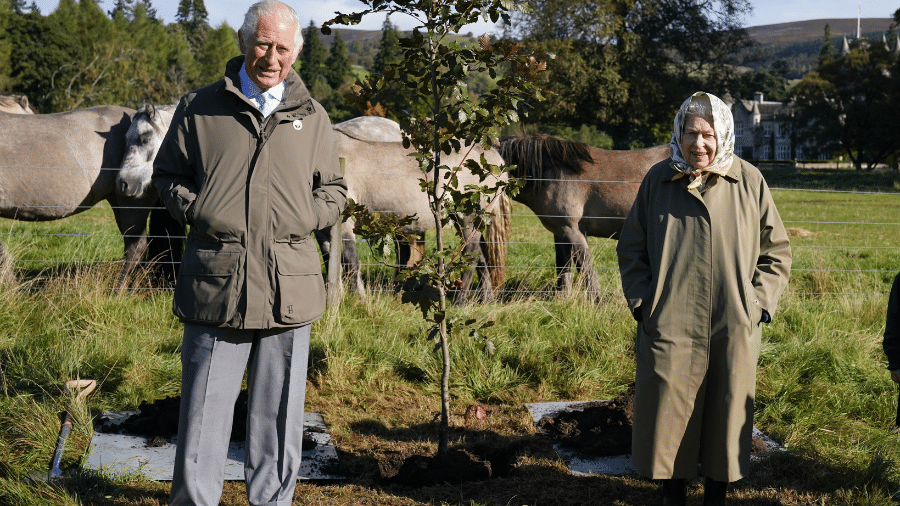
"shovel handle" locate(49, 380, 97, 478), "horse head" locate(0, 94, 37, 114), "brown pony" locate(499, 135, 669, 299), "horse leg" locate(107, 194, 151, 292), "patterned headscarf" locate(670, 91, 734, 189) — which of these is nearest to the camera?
"patterned headscarf" locate(670, 91, 734, 189)

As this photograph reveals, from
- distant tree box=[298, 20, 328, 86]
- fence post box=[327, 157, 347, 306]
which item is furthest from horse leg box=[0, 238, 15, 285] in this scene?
distant tree box=[298, 20, 328, 86]

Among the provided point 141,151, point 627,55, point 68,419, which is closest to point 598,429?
point 68,419

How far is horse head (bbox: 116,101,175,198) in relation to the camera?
6.66 meters

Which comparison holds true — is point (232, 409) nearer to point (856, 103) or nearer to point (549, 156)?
point (549, 156)

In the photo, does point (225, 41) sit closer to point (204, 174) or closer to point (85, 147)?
point (85, 147)

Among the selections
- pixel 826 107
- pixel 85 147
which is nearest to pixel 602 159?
pixel 85 147

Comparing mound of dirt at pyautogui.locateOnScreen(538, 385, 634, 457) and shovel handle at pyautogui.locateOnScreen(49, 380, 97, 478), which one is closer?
shovel handle at pyautogui.locateOnScreen(49, 380, 97, 478)

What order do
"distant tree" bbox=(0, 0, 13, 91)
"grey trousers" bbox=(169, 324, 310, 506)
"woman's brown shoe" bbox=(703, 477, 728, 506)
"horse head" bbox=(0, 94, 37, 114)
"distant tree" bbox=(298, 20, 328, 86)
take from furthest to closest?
"distant tree" bbox=(298, 20, 328, 86) < "distant tree" bbox=(0, 0, 13, 91) < "horse head" bbox=(0, 94, 37, 114) < "woman's brown shoe" bbox=(703, 477, 728, 506) < "grey trousers" bbox=(169, 324, 310, 506)

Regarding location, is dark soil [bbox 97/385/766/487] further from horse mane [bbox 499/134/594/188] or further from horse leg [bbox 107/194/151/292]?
horse mane [bbox 499/134/594/188]

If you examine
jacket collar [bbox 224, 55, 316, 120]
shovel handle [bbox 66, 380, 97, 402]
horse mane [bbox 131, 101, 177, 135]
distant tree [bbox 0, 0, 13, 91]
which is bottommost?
shovel handle [bbox 66, 380, 97, 402]

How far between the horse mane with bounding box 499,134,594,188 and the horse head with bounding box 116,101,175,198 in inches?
122

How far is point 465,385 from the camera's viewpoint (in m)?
5.11

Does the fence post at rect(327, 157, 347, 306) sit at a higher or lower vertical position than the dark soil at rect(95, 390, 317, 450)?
higher

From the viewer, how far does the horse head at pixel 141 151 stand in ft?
21.9
